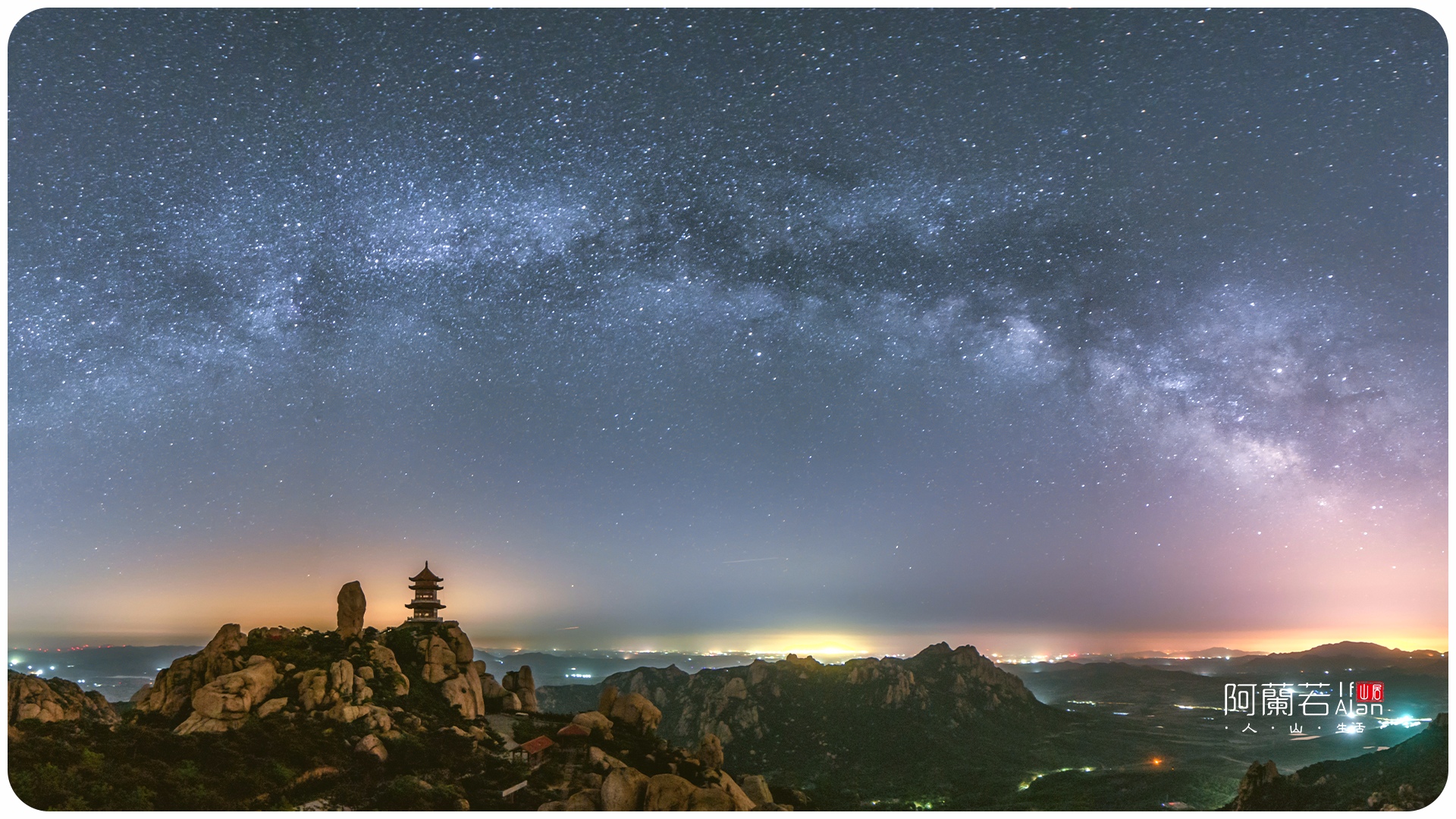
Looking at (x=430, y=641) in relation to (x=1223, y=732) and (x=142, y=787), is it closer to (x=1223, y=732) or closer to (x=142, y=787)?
(x=142, y=787)

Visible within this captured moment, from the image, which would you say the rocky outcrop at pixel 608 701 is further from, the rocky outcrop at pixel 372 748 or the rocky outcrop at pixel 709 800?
the rocky outcrop at pixel 709 800

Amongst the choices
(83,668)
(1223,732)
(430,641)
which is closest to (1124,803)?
(1223,732)

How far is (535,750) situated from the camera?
2897 cm

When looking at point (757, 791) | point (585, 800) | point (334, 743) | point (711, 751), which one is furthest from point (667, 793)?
point (711, 751)

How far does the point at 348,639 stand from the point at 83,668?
16.1 metres

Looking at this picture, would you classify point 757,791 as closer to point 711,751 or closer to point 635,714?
point 711,751

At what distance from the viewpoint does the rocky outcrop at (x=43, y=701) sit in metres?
24.5

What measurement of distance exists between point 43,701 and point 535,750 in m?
14.7

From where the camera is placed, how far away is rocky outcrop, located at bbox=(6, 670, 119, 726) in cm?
2448

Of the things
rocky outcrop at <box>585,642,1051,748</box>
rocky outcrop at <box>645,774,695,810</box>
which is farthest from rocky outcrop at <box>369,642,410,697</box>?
rocky outcrop at <box>585,642,1051,748</box>

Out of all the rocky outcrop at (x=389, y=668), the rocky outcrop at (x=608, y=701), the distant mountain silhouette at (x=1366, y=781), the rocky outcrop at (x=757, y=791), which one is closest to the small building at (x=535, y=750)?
the rocky outcrop at (x=757, y=791)

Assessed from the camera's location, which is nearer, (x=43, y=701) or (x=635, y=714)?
(x=43, y=701)

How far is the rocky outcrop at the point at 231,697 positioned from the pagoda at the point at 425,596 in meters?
14.4

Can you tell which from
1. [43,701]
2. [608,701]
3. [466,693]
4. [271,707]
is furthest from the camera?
[608,701]
